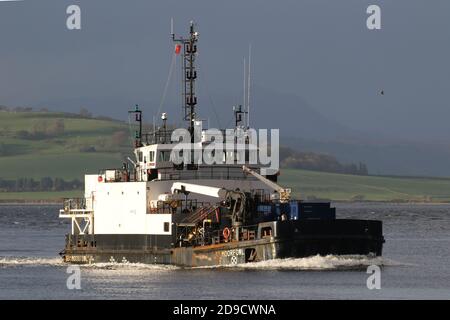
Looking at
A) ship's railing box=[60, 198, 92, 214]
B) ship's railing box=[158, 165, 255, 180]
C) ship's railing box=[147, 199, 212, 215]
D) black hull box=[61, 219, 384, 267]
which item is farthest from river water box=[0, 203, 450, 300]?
ship's railing box=[158, 165, 255, 180]

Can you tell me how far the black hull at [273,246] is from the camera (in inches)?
2409

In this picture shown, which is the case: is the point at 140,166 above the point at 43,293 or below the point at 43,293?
above

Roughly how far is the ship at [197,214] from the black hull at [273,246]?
0.04m

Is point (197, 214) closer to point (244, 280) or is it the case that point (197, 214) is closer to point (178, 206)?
point (178, 206)

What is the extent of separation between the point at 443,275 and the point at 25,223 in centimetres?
8926

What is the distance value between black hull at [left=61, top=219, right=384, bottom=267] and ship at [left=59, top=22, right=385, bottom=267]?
0.14ft

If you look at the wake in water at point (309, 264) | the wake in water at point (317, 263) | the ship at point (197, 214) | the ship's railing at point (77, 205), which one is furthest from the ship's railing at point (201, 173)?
the wake in water at point (317, 263)

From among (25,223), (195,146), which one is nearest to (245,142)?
(195,146)

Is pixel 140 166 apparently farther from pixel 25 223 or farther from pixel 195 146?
pixel 25 223

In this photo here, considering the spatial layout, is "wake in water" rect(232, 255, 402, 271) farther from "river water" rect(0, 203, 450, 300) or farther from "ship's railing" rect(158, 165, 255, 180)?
"ship's railing" rect(158, 165, 255, 180)
